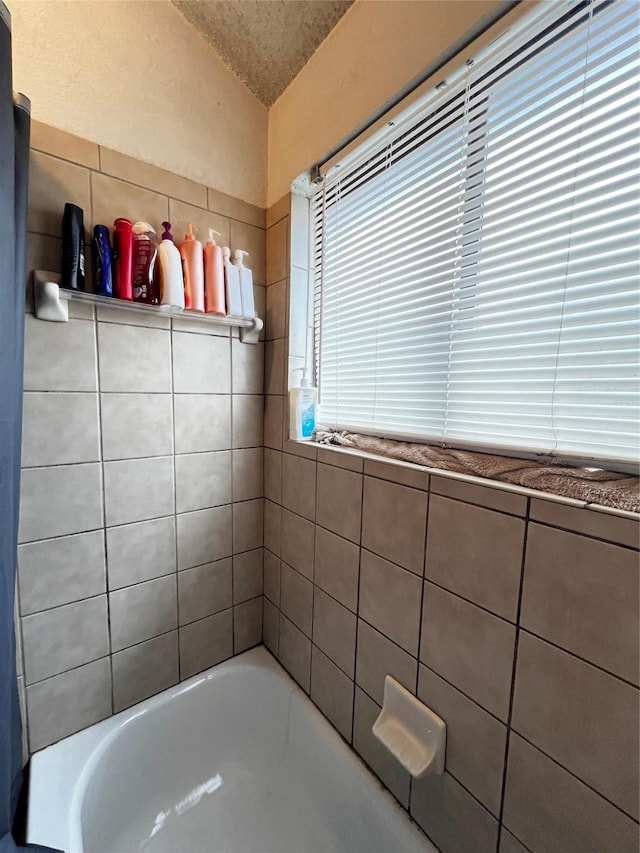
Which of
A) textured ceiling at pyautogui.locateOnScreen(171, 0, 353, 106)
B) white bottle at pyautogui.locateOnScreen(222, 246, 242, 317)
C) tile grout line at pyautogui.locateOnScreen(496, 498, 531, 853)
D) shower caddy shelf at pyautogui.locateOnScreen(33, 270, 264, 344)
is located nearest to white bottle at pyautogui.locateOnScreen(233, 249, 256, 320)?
white bottle at pyautogui.locateOnScreen(222, 246, 242, 317)

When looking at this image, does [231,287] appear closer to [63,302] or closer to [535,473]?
[63,302]

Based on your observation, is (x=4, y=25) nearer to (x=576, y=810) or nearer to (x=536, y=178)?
(x=536, y=178)

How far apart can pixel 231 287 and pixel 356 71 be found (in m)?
0.67

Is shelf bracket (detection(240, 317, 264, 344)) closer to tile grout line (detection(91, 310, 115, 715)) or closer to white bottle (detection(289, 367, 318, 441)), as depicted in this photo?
white bottle (detection(289, 367, 318, 441))

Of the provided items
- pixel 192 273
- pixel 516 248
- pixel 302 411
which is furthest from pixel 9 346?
pixel 516 248

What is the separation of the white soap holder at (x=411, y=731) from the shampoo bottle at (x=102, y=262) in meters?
1.27

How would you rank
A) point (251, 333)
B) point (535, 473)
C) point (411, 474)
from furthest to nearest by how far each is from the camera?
1. point (251, 333)
2. point (411, 474)
3. point (535, 473)

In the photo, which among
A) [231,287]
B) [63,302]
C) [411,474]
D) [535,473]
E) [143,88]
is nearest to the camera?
[535,473]

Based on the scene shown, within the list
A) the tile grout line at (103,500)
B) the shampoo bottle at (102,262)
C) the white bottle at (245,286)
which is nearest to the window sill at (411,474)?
the white bottle at (245,286)

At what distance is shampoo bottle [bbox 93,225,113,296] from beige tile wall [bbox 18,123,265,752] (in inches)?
3.3

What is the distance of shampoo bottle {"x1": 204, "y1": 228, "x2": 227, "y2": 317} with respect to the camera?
111cm

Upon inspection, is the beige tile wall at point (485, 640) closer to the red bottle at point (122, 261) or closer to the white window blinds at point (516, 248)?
the white window blinds at point (516, 248)

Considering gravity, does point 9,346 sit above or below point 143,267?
below

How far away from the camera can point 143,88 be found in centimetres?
105
